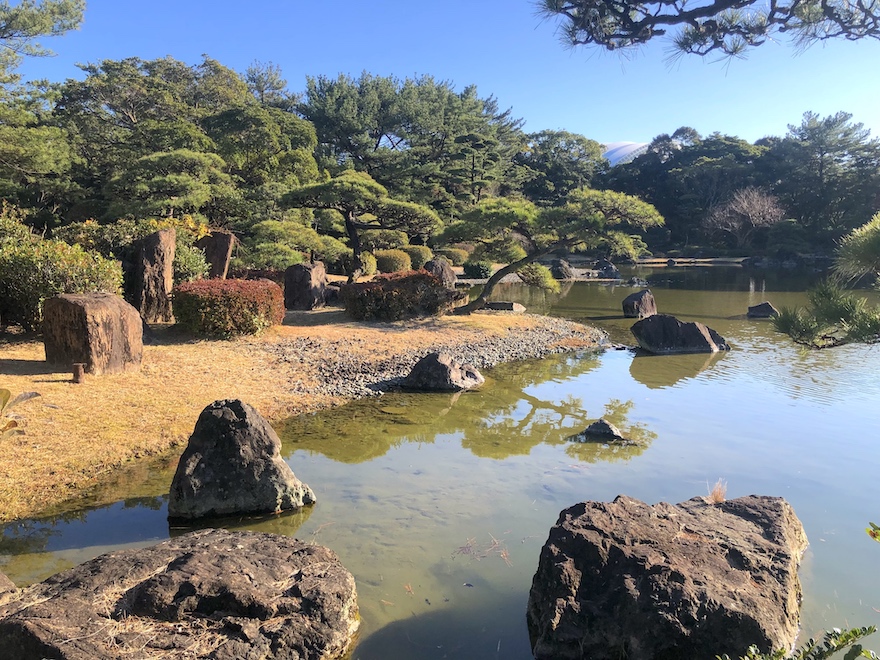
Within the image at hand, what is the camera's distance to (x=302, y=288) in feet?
38.8

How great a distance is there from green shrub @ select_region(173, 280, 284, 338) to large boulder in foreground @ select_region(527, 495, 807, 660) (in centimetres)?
670

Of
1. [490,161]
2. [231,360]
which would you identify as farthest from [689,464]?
[490,161]

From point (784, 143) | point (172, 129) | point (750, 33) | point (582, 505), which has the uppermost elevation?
point (784, 143)

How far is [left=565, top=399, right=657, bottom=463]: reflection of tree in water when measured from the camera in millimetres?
5426

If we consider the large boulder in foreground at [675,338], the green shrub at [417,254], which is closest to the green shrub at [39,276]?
the large boulder in foreground at [675,338]

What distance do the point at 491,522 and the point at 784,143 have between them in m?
41.8

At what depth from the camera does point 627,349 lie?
1105cm

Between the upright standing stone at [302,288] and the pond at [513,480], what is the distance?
4.56 metres

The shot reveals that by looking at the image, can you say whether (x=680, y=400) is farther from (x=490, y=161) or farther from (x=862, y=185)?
(x=862, y=185)

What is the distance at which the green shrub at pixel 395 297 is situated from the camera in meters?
11.0

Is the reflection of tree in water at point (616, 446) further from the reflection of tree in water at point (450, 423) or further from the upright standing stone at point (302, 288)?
the upright standing stone at point (302, 288)

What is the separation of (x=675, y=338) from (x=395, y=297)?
521cm

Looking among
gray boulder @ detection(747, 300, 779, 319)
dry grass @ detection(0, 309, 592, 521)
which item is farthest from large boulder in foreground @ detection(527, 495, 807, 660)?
gray boulder @ detection(747, 300, 779, 319)

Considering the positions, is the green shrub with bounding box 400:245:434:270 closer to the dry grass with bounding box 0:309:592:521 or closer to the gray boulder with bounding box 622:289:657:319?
the gray boulder with bounding box 622:289:657:319
